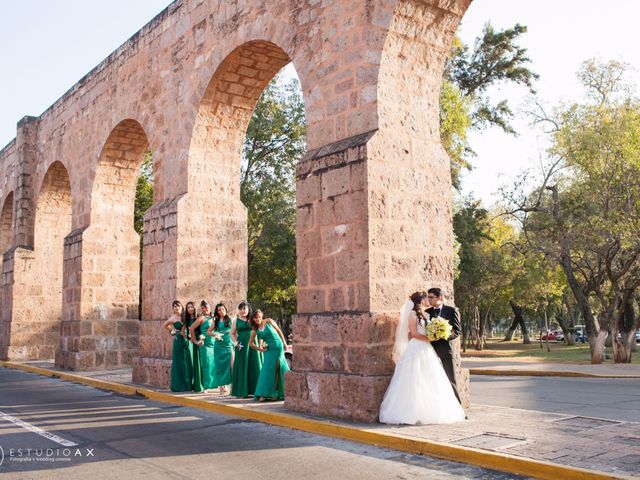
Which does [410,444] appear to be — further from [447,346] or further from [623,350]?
[623,350]

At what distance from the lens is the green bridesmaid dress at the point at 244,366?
9328 millimetres

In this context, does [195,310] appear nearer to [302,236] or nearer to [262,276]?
[302,236]

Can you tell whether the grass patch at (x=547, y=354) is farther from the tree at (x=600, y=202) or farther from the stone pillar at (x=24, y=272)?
the stone pillar at (x=24, y=272)

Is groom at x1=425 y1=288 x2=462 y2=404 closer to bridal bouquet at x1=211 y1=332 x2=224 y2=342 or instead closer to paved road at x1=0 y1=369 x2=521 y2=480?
paved road at x1=0 y1=369 x2=521 y2=480

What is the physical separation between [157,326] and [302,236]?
4.65 meters

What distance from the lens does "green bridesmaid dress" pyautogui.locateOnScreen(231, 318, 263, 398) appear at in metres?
9.33

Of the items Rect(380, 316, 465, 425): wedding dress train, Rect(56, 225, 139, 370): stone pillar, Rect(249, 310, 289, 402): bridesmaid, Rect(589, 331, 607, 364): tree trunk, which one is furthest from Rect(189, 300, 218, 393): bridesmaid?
Rect(589, 331, 607, 364): tree trunk

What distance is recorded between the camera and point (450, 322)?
7.00m

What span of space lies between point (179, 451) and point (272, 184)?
55.5ft

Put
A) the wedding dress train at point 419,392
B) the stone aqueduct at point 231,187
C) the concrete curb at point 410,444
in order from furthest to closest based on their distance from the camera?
1. the stone aqueduct at point 231,187
2. the wedding dress train at point 419,392
3. the concrete curb at point 410,444

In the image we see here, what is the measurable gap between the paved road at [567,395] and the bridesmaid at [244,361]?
325 centimetres

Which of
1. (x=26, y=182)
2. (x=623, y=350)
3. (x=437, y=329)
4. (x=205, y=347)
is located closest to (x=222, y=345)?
(x=205, y=347)

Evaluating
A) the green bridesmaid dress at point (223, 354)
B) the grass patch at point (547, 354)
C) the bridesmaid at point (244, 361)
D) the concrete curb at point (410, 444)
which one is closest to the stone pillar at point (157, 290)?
the green bridesmaid dress at point (223, 354)

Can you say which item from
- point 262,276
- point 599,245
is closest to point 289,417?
point 599,245
